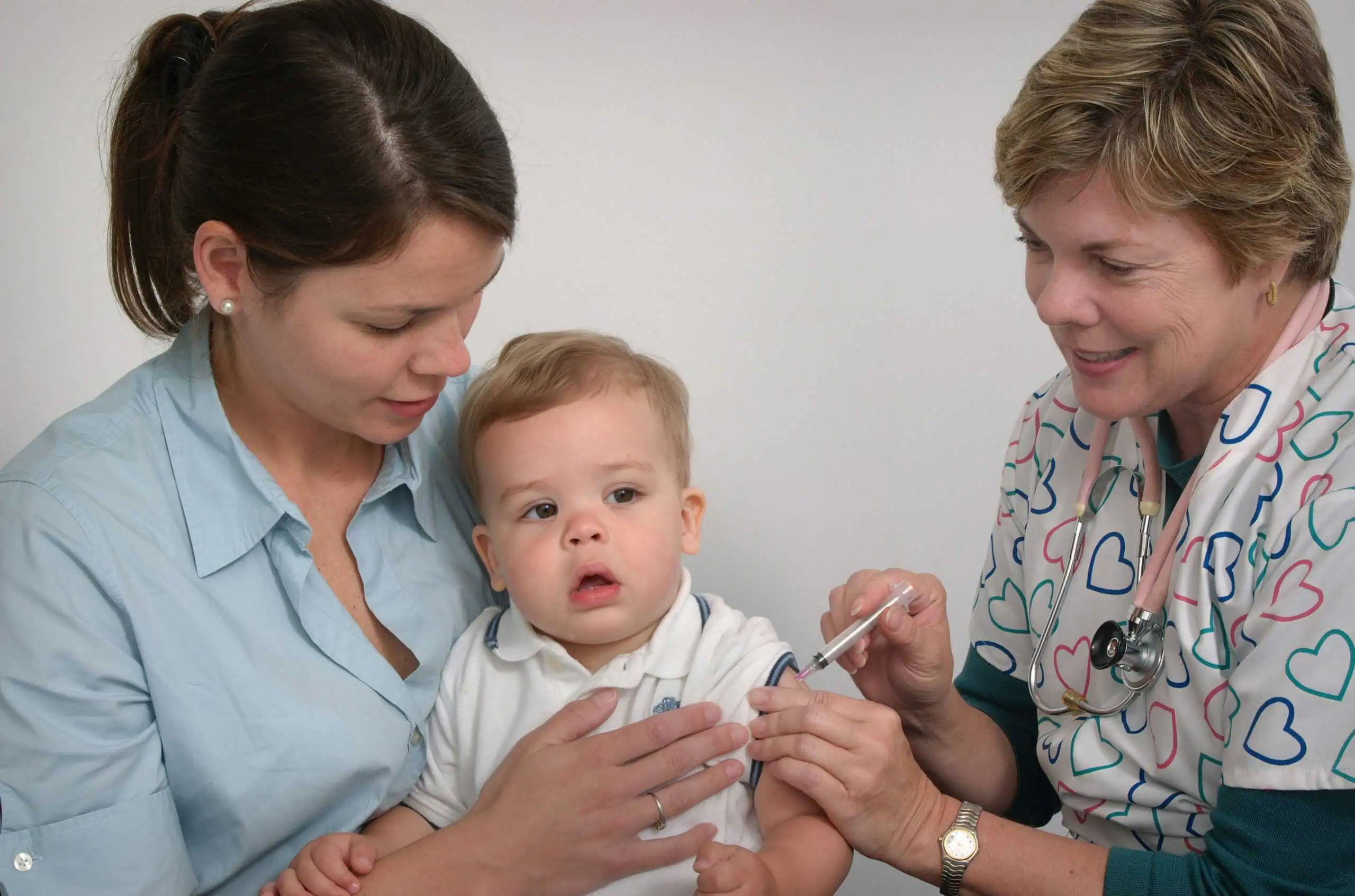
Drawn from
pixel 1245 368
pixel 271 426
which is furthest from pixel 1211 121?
pixel 271 426

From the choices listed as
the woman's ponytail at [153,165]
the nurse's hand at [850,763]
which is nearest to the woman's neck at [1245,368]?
the nurse's hand at [850,763]

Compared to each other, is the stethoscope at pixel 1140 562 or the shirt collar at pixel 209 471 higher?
the shirt collar at pixel 209 471

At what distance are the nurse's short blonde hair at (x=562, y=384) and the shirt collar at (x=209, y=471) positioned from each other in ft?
0.99

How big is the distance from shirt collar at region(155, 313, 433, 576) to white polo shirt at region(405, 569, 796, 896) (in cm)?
32

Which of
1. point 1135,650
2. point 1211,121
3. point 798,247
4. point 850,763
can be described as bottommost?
point 850,763

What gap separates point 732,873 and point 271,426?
2.76 feet

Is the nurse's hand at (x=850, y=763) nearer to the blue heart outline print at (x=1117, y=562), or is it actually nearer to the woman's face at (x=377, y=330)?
the blue heart outline print at (x=1117, y=562)

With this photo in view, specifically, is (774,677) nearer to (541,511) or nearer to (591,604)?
(591,604)

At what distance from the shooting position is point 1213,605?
1.65 metres

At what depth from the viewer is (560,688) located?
1925 millimetres

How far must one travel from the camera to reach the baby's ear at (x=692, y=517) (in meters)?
2.00

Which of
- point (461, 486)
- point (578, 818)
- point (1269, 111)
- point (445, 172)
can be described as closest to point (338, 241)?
point (445, 172)

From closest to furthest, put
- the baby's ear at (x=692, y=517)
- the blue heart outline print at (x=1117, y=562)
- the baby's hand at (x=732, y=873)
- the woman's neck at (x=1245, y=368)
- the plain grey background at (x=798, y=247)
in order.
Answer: the baby's hand at (x=732, y=873), the woman's neck at (x=1245, y=368), the blue heart outline print at (x=1117, y=562), the baby's ear at (x=692, y=517), the plain grey background at (x=798, y=247)

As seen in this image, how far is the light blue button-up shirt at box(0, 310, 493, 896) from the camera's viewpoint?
1.61 m
